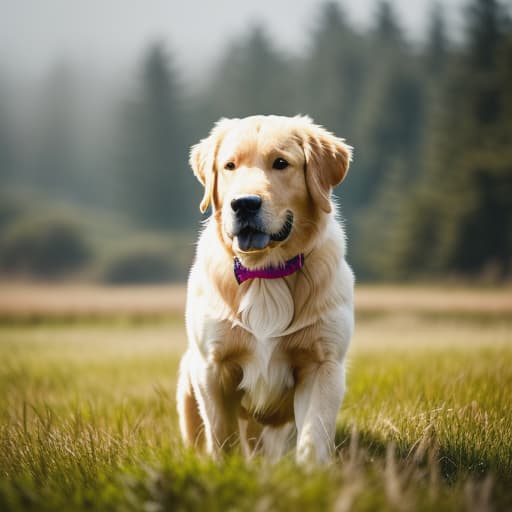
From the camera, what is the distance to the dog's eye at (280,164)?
11.1ft

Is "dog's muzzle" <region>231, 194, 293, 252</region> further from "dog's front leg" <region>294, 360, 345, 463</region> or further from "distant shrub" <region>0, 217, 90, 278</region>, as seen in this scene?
"distant shrub" <region>0, 217, 90, 278</region>

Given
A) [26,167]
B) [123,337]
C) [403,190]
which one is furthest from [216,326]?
[26,167]

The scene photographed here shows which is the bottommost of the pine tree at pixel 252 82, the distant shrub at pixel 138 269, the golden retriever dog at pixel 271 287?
the distant shrub at pixel 138 269

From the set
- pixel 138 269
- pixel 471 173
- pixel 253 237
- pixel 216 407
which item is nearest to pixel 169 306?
pixel 471 173

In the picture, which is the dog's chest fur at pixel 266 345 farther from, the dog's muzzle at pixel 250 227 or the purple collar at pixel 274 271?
the dog's muzzle at pixel 250 227

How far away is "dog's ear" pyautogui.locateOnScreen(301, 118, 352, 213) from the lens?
3424 millimetres

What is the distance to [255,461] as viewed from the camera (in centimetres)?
245

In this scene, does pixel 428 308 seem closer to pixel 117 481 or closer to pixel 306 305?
pixel 306 305

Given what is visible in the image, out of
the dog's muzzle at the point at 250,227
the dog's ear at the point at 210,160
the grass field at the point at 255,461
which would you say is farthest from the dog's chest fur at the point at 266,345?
the dog's ear at the point at 210,160

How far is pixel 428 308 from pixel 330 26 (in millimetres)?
34042

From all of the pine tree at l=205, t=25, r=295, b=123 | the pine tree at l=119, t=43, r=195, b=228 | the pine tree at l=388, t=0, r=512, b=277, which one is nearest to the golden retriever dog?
the pine tree at l=388, t=0, r=512, b=277

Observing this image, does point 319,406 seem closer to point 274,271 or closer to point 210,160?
point 274,271

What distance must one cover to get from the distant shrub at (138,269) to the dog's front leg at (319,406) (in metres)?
31.9

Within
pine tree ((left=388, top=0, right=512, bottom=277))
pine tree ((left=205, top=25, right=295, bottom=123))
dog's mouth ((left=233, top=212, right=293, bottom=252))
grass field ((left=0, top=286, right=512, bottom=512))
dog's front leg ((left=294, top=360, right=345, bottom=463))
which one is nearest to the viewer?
grass field ((left=0, top=286, right=512, bottom=512))
